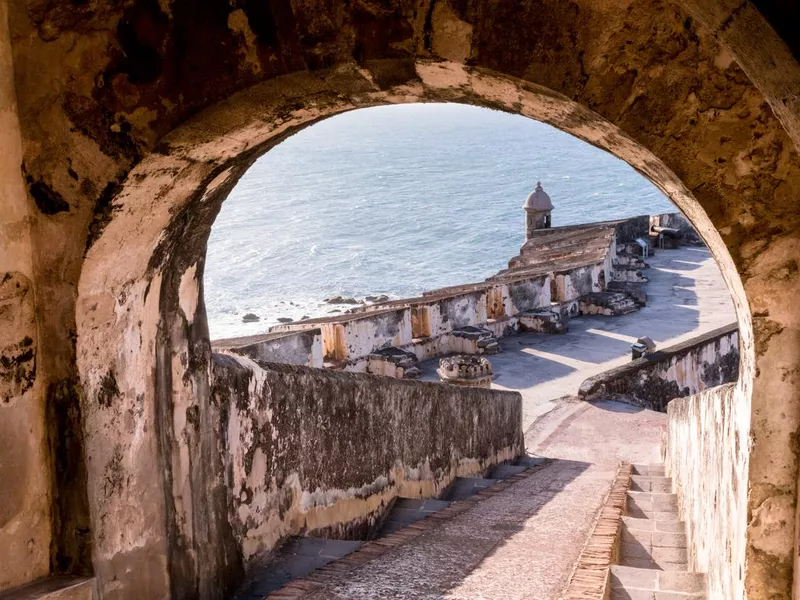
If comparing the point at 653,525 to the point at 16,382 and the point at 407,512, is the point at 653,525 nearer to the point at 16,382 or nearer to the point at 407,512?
the point at 407,512

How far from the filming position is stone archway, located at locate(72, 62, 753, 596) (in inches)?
98.8

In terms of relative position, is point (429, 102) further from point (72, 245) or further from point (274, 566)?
point (274, 566)

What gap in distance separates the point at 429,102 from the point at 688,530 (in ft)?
9.06

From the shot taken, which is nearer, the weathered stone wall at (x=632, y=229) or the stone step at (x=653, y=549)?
the stone step at (x=653, y=549)

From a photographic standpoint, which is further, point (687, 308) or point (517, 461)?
point (687, 308)

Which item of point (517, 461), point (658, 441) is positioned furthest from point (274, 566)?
point (658, 441)

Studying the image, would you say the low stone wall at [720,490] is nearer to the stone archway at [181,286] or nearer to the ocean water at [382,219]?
the stone archway at [181,286]

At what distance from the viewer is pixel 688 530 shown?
443cm

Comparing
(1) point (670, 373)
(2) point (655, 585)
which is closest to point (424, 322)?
(1) point (670, 373)

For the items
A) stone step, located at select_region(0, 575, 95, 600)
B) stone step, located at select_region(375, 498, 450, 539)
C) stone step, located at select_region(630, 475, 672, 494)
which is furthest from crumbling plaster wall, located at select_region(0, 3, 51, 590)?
stone step, located at select_region(630, 475, 672, 494)

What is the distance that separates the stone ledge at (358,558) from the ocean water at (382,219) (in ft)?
19.5

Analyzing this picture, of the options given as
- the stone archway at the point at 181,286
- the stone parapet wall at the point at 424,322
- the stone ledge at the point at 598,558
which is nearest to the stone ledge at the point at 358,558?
the stone archway at the point at 181,286

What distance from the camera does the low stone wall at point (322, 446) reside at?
151 inches

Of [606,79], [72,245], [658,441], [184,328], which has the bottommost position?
[658,441]
